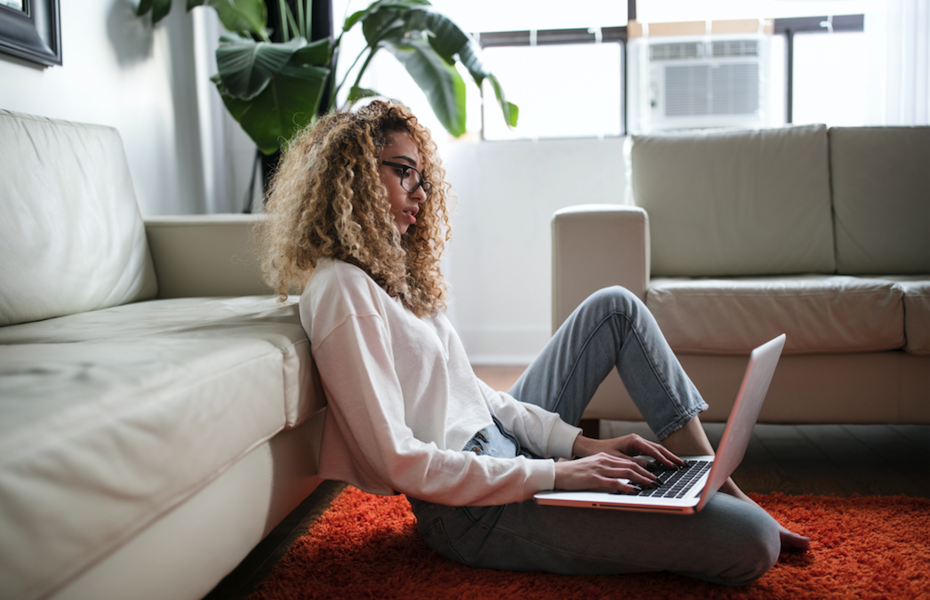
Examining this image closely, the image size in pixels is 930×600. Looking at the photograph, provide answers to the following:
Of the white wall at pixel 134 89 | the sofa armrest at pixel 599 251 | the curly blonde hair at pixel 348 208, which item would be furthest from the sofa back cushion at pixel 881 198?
the white wall at pixel 134 89

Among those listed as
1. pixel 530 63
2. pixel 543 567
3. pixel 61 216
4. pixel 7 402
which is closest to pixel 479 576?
pixel 543 567

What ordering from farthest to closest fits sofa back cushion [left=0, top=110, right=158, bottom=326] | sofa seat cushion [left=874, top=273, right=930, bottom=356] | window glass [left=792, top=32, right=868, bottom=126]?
window glass [left=792, top=32, right=868, bottom=126]
sofa seat cushion [left=874, top=273, right=930, bottom=356]
sofa back cushion [left=0, top=110, right=158, bottom=326]

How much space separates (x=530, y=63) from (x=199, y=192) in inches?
61.8

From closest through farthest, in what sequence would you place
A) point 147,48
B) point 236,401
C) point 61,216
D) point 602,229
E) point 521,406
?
point 236,401, point 521,406, point 61,216, point 602,229, point 147,48

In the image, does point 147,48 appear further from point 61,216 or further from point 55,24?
point 61,216

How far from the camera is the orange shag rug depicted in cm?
100

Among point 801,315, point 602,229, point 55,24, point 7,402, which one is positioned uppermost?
point 55,24

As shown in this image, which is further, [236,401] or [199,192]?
[199,192]

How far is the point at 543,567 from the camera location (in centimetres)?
101

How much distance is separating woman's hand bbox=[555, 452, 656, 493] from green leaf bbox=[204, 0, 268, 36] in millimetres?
2000

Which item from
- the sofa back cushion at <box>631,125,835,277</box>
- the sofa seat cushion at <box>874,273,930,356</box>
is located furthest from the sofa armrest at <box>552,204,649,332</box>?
the sofa seat cushion at <box>874,273,930,356</box>

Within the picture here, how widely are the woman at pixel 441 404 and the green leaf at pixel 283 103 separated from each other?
102cm

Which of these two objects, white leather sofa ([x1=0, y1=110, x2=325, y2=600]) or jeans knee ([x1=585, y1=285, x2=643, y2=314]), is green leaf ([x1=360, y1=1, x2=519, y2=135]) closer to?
white leather sofa ([x1=0, y1=110, x2=325, y2=600])

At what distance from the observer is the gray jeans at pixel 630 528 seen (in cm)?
93
